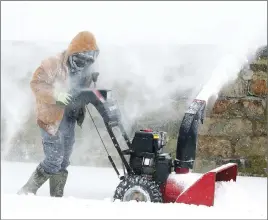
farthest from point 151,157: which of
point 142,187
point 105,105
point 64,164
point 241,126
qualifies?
point 241,126

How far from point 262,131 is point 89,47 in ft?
7.17

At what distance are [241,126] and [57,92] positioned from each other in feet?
7.35

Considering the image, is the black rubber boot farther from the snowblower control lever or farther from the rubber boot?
the snowblower control lever

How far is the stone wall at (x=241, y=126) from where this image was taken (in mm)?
5320

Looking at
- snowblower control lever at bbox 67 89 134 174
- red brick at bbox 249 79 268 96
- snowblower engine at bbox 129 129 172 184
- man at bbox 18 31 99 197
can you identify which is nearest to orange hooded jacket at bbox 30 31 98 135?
man at bbox 18 31 99 197

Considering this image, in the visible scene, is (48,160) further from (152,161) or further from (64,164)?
(152,161)

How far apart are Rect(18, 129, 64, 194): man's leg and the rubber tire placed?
60 centimetres

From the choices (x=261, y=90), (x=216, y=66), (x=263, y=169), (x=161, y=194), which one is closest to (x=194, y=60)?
(x=216, y=66)

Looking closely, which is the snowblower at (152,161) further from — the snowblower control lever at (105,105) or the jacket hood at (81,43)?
the jacket hood at (81,43)

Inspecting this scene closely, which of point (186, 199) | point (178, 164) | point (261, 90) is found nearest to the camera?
point (186, 199)

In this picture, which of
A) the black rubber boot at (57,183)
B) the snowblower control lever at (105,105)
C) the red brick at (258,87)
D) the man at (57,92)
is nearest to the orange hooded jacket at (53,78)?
the man at (57,92)

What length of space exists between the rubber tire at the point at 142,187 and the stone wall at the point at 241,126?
182 centimetres

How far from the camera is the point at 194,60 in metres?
5.52

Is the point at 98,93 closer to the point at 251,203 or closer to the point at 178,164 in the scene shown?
the point at 178,164
